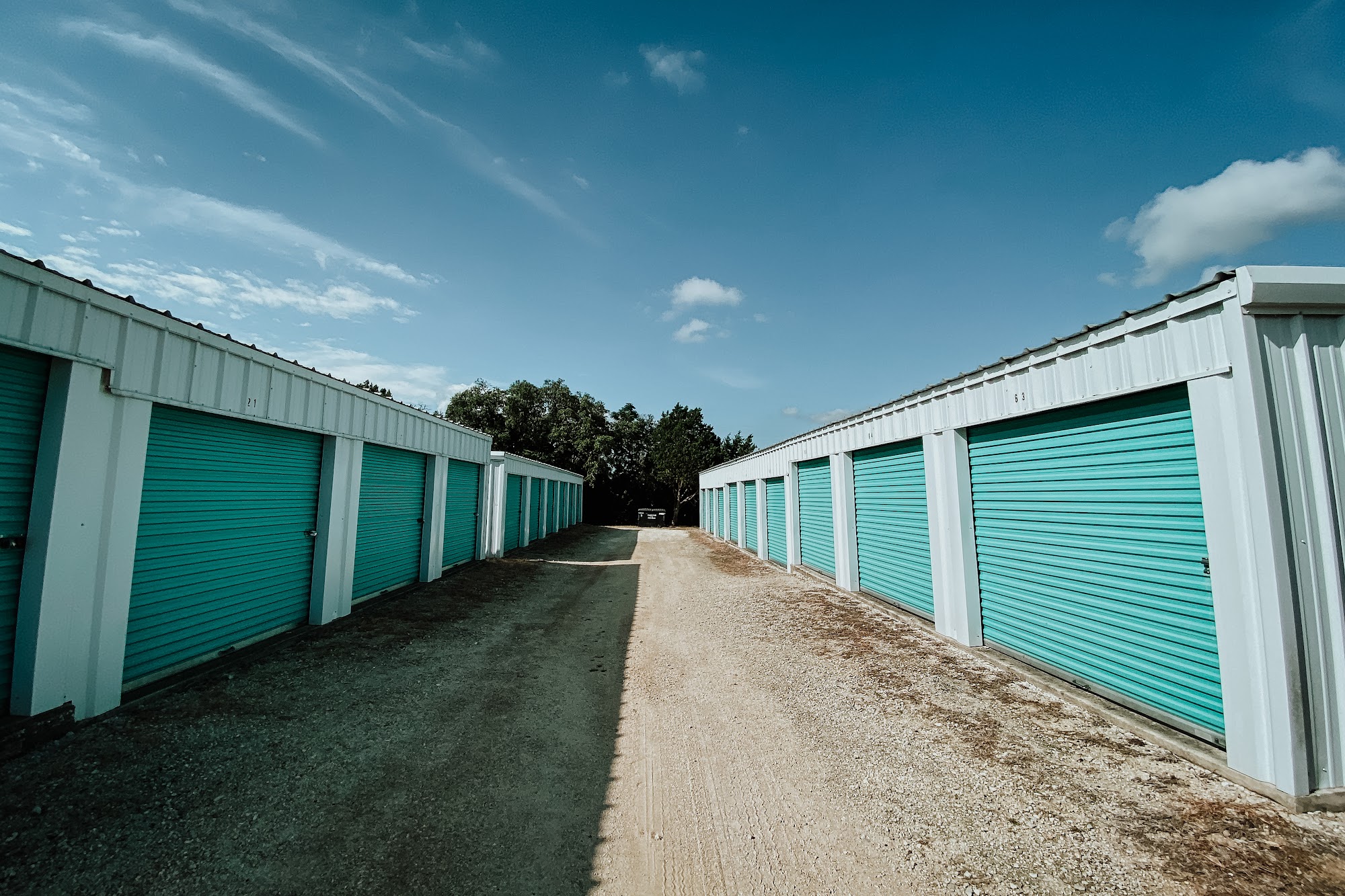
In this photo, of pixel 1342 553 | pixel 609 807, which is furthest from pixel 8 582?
pixel 1342 553

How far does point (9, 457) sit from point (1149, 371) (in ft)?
32.9

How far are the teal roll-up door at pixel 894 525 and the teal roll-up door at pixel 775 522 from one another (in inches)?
176

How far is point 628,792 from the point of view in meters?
3.79

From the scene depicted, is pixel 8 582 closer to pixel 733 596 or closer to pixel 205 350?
pixel 205 350

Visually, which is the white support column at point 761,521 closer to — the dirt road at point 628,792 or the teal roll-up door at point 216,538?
the dirt road at point 628,792

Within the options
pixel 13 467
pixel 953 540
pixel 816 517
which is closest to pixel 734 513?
pixel 816 517

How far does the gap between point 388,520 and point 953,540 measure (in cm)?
1003

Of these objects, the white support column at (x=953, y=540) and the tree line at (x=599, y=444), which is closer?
the white support column at (x=953, y=540)

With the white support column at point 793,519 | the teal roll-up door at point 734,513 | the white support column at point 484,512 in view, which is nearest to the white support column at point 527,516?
the white support column at point 484,512

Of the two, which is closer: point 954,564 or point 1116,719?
point 1116,719

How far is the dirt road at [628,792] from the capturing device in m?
2.92

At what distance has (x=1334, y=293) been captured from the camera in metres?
3.84

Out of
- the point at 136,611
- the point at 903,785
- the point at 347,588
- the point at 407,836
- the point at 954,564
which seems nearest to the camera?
the point at 407,836

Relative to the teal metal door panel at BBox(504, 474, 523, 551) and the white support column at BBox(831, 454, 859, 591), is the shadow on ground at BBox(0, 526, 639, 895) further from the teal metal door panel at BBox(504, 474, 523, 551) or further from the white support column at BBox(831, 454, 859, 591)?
the teal metal door panel at BBox(504, 474, 523, 551)
